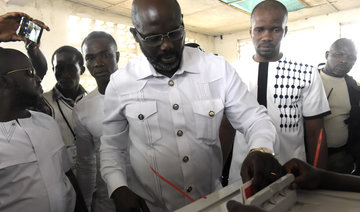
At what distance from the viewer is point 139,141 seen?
1291 millimetres

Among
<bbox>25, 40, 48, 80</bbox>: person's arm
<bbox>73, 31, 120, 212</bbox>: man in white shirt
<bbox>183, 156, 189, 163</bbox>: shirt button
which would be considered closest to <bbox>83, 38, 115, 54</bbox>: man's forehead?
<bbox>73, 31, 120, 212</bbox>: man in white shirt

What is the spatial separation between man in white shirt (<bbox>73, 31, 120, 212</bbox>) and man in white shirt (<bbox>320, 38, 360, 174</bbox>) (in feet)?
6.59

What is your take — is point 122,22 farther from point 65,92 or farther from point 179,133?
point 179,133

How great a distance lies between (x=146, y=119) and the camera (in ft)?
4.07

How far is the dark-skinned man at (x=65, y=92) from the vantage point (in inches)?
85.0

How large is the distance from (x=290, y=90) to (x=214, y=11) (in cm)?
497

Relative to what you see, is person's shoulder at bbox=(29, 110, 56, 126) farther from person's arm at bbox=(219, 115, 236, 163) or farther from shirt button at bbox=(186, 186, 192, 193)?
person's arm at bbox=(219, 115, 236, 163)

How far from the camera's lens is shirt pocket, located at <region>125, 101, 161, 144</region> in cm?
123

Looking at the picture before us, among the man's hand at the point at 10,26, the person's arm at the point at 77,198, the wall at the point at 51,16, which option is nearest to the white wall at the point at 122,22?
the wall at the point at 51,16

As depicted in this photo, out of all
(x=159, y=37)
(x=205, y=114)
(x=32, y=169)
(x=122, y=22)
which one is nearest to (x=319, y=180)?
(x=205, y=114)

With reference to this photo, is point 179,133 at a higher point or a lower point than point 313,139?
higher

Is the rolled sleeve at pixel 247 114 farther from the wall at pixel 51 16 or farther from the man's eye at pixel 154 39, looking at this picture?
the wall at pixel 51 16

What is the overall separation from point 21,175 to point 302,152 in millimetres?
1596

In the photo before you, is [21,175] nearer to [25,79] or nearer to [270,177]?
[25,79]
